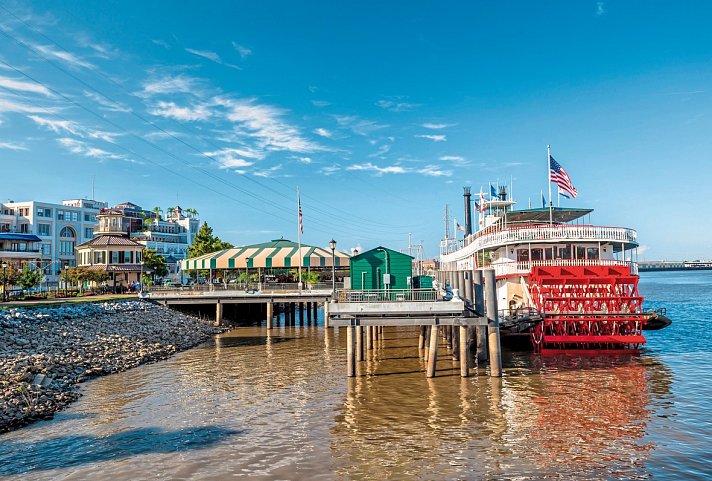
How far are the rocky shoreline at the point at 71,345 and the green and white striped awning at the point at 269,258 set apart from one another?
579cm

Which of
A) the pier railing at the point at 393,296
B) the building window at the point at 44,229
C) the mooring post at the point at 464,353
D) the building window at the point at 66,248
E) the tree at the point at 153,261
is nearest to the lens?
the mooring post at the point at 464,353

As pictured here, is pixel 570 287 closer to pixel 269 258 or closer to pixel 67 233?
pixel 269 258

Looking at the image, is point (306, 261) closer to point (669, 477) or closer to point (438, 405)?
point (438, 405)

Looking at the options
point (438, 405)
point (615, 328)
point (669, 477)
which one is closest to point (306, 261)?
point (615, 328)

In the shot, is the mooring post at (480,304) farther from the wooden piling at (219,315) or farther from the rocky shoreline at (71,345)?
the wooden piling at (219,315)

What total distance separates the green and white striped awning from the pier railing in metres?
19.4

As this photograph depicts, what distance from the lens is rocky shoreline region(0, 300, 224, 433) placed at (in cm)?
1722

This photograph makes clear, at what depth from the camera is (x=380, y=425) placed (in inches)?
585

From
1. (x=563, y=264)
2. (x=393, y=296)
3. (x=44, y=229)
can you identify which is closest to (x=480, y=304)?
(x=393, y=296)

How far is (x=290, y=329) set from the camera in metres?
40.3

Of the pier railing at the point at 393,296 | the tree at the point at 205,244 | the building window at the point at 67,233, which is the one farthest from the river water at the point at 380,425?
the building window at the point at 67,233

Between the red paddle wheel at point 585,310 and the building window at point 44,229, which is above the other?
the building window at point 44,229

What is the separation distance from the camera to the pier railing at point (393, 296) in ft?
68.1

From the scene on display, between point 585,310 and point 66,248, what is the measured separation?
8770cm
